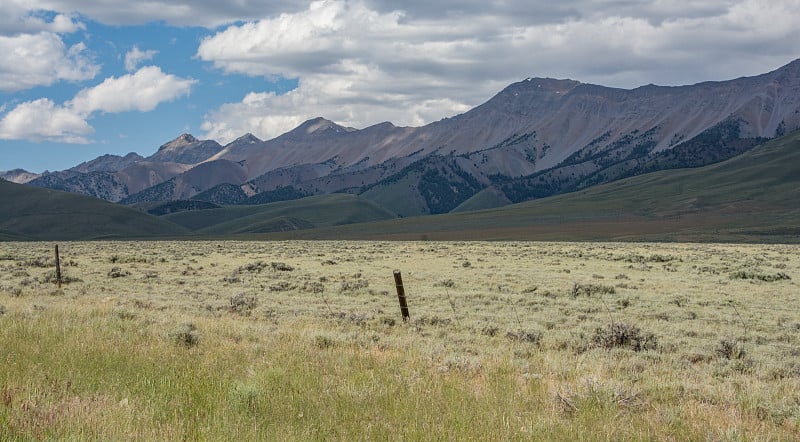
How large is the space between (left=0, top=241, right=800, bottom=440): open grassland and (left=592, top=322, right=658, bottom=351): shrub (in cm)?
5

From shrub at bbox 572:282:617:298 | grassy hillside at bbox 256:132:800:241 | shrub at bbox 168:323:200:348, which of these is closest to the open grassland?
shrub at bbox 168:323:200:348

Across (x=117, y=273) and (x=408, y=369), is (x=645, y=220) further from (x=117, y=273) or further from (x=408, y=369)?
(x=408, y=369)

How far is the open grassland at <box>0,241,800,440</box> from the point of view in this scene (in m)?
6.40

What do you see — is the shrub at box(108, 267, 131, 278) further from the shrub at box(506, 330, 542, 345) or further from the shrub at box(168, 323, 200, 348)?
the shrub at box(506, 330, 542, 345)

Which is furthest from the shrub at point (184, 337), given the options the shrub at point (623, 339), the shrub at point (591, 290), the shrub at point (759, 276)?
the shrub at point (759, 276)

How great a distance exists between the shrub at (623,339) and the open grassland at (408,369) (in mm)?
48

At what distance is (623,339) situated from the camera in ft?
47.7

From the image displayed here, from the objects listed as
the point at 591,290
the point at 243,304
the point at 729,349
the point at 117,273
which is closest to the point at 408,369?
the point at 729,349

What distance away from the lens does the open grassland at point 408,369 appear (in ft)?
21.0

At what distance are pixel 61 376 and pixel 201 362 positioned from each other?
183cm

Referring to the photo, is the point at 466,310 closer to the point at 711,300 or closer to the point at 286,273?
the point at 711,300

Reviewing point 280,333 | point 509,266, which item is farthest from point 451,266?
point 280,333

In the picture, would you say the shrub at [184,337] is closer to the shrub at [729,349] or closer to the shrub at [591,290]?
the shrub at [729,349]

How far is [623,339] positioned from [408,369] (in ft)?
24.1
